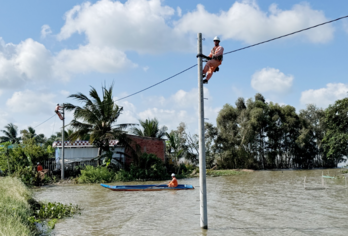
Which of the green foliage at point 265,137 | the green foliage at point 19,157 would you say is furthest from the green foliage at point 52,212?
the green foliage at point 265,137

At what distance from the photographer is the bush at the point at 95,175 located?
2311 centimetres

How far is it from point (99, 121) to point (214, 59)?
17.0m

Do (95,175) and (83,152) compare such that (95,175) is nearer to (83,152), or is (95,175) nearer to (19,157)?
(83,152)

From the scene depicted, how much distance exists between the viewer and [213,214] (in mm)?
11406

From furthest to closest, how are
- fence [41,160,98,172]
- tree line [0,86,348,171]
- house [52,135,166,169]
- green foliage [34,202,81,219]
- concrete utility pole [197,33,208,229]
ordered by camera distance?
tree line [0,86,348,171] → house [52,135,166,169] → fence [41,160,98,172] → green foliage [34,202,81,219] → concrete utility pole [197,33,208,229]

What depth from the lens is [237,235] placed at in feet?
27.8

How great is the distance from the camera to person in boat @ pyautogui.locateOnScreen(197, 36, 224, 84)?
8648 mm

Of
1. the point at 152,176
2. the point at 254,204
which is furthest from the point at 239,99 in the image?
the point at 254,204

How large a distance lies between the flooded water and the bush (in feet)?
21.9

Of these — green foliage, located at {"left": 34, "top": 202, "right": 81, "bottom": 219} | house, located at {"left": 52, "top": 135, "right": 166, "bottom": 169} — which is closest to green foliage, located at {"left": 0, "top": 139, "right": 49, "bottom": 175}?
house, located at {"left": 52, "top": 135, "right": 166, "bottom": 169}

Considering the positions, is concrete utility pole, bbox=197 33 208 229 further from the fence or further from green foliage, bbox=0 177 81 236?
the fence

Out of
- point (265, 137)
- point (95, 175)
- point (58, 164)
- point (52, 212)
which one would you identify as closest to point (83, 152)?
point (58, 164)

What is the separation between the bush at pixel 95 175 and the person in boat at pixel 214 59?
1652 cm

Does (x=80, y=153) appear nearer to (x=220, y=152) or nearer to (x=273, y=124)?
(x=220, y=152)
